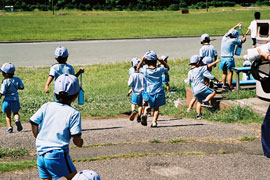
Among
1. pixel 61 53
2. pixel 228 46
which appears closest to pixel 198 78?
pixel 228 46

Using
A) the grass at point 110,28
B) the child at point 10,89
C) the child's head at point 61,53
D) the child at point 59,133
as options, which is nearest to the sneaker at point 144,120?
the child's head at point 61,53

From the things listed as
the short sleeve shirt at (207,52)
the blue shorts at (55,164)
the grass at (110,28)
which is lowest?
the blue shorts at (55,164)

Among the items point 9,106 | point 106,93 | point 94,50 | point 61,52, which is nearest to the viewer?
point 61,52

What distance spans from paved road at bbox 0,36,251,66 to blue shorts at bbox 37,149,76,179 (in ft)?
49.6

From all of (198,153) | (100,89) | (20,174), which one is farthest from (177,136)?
(100,89)

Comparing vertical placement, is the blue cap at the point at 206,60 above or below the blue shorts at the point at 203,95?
above

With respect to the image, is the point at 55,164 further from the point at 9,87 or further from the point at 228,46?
the point at 228,46

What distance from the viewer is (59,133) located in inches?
180

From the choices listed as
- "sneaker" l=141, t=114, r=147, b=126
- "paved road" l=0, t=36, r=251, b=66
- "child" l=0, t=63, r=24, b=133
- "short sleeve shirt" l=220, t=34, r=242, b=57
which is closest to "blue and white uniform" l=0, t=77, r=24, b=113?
"child" l=0, t=63, r=24, b=133

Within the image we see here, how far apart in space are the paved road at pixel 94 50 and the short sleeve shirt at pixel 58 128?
15093mm

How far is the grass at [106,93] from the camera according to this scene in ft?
34.2

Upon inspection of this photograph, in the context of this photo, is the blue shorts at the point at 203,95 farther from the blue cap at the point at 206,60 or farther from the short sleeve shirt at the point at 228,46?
the short sleeve shirt at the point at 228,46

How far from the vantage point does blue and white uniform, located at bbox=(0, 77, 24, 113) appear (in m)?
8.88

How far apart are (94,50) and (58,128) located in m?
19.6
